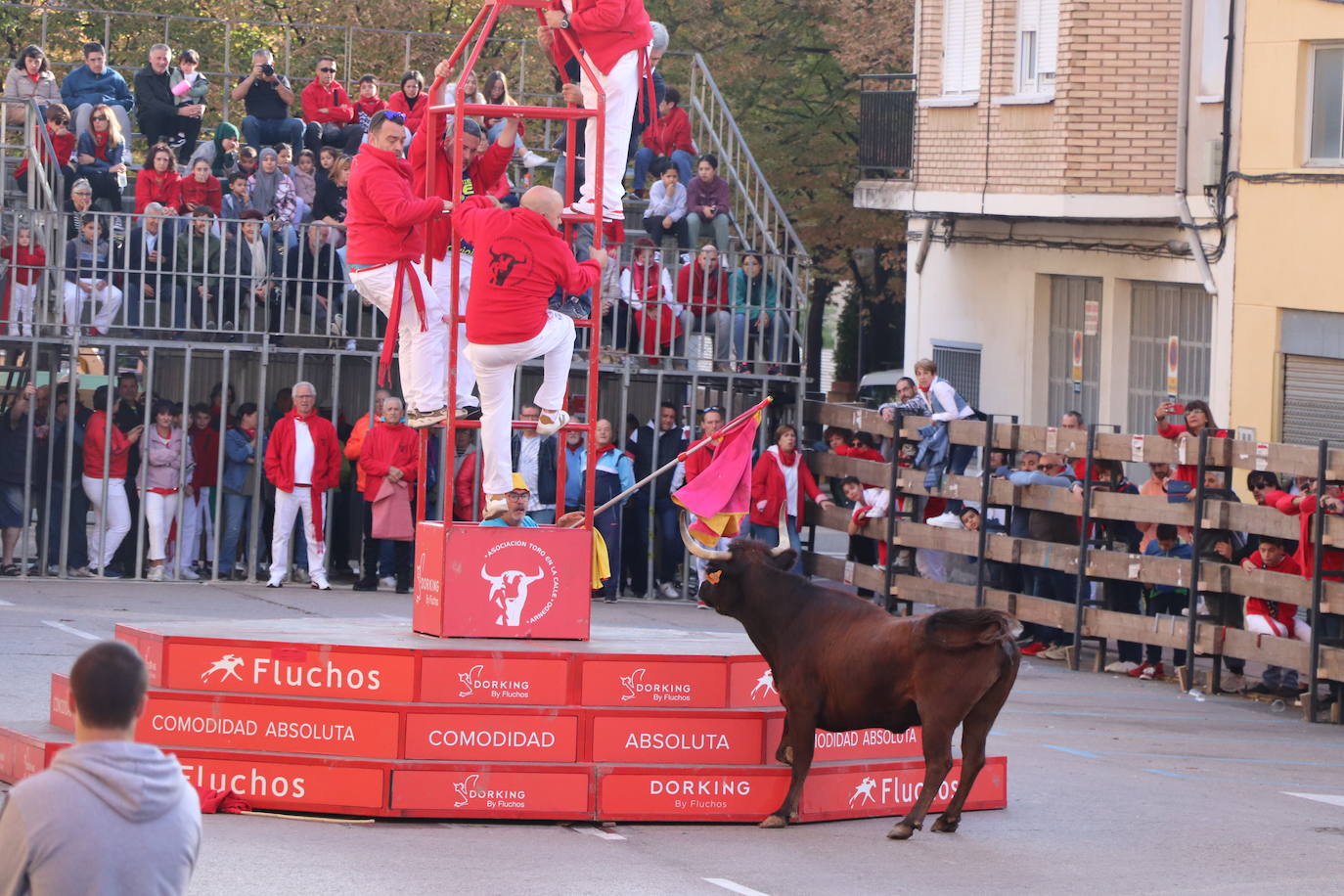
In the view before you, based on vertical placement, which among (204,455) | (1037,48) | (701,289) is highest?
(1037,48)

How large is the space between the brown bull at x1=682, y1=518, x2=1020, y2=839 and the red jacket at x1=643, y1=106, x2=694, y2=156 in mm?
11462

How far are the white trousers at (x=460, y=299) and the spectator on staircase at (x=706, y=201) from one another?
31.9ft

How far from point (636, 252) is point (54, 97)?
6634 mm

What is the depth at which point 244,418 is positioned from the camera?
20.5 m

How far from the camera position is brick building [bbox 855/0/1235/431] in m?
22.8

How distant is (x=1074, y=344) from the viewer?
25.4 metres

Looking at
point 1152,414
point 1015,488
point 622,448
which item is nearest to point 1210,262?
point 1152,414

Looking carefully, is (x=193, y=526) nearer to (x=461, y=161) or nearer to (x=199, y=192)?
(x=199, y=192)

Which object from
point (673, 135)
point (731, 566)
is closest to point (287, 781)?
point (731, 566)

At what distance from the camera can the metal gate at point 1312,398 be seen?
20.6 m

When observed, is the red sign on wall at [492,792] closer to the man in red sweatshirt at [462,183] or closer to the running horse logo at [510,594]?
the running horse logo at [510,594]

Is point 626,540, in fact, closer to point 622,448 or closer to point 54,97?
point 622,448

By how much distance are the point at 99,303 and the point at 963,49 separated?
457 inches

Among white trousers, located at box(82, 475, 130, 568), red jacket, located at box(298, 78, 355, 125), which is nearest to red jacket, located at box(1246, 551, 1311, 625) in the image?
white trousers, located at box(82, 475, 130, 568)
